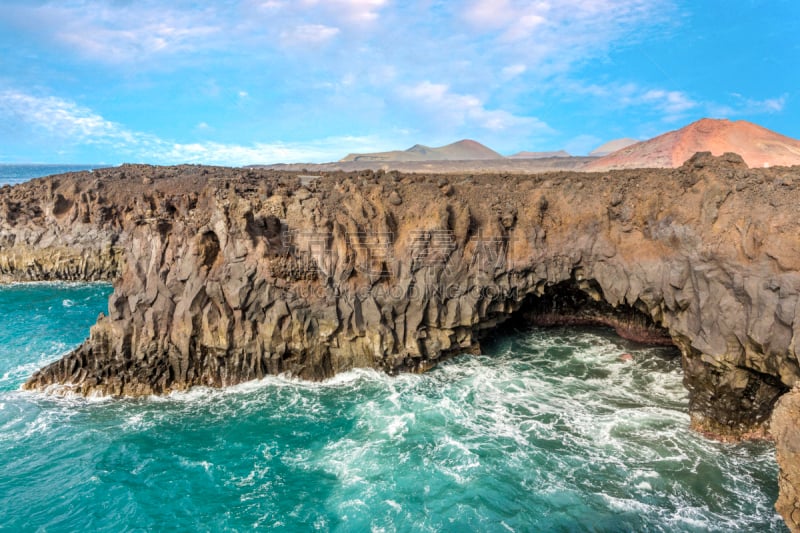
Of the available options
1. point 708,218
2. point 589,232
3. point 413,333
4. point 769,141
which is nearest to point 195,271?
point 413,333

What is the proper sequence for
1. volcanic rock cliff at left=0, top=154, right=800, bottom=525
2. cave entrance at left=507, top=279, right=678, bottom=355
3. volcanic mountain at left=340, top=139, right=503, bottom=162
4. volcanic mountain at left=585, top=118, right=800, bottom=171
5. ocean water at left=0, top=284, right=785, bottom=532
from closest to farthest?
ocean water at left=0, top=284, right=785, bottom=532
volcanic rock cliff at left=0, top=154, right=800, bottom=525
cave entrance at left=507, top=279, right=678, bottom=355
volcanic mountain at left=585, top=118, right=800, bottom=171
volcanic mountain at left=340, top=139, right=503, bottom=162

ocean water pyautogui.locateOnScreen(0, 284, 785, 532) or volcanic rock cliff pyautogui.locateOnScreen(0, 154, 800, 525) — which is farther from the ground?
volcanic rock cliff pyautogui.locateOnScreen(0, 154, 800, 525)

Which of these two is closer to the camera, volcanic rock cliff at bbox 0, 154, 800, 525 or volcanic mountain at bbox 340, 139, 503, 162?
volcanic rock cliff at bbox 0, 154, 800, 525

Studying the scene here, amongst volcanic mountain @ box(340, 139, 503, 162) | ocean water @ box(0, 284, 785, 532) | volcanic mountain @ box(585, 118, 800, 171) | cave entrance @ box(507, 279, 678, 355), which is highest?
volcanic mountain @ box(340, 139, 503, 162)

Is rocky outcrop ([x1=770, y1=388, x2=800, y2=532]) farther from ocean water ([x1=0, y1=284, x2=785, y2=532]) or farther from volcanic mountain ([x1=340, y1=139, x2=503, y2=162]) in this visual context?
volcanic mountain ([x1=340, y1=139, x2=503, y2=162])

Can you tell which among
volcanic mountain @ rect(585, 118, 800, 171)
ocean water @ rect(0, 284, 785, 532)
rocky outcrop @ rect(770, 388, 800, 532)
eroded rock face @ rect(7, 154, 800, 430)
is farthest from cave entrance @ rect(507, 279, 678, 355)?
rocky outcrop @ rect(770, 388, 800, 532)

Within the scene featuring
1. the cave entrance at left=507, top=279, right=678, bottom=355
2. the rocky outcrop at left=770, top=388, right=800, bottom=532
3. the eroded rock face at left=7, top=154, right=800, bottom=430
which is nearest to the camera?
the rocky outcrop at left=770, top=388, right=800, bottom=532

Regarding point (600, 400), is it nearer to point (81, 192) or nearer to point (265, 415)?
point (265, 415)

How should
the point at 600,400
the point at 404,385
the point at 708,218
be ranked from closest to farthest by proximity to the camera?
the point at 708,218 < the point at 600,400 < the point at 404,385
